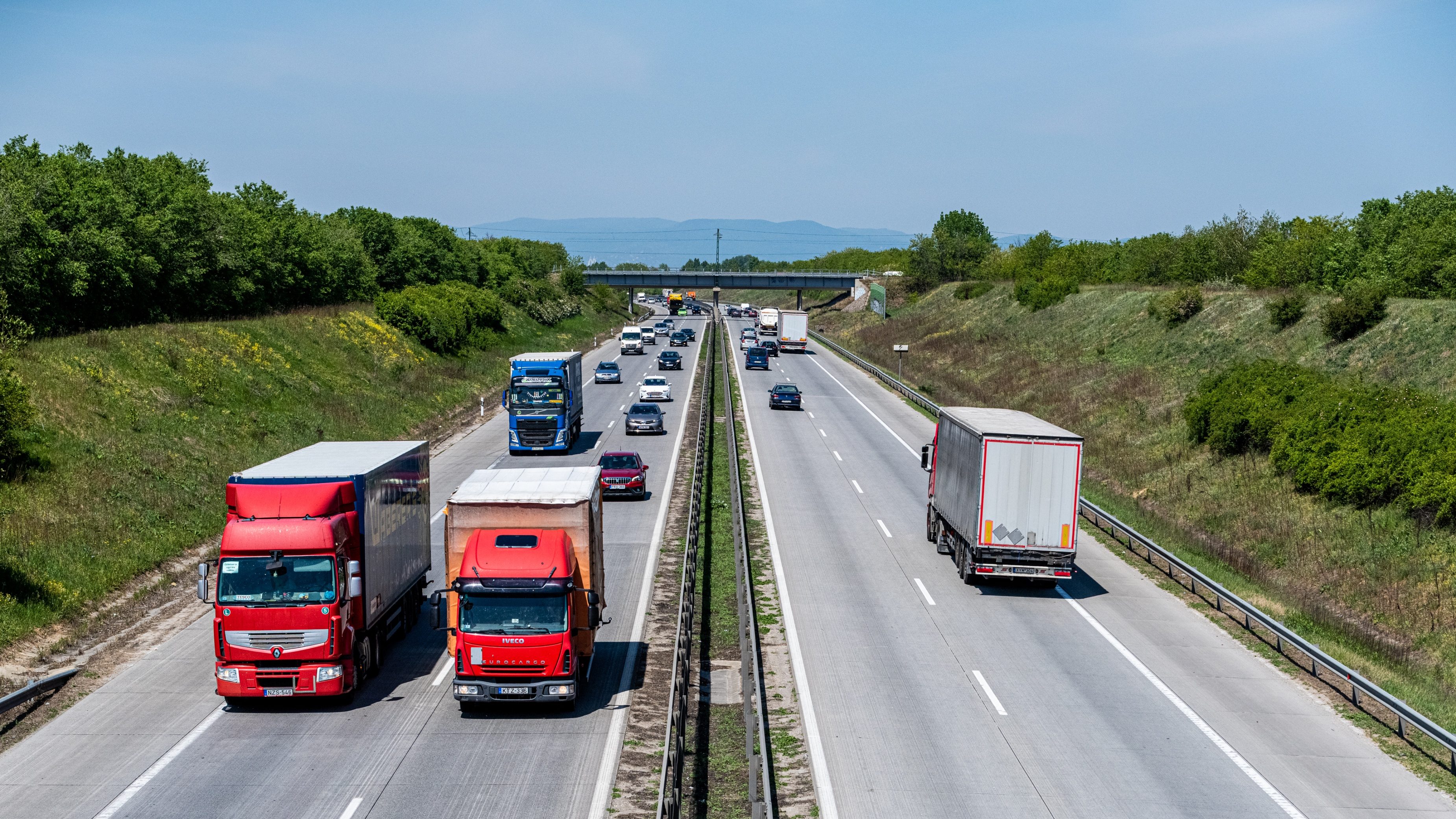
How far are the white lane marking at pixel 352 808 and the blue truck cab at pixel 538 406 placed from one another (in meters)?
27.8

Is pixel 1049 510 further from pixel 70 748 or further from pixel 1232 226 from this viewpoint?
pixel 1232 226

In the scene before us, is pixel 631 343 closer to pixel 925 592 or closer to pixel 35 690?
pixel 925 592

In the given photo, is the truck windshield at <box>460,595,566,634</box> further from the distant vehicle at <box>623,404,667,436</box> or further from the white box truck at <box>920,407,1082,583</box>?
the distant vehicle at <box>623,404,667,436</box>

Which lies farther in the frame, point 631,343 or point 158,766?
point 631,343

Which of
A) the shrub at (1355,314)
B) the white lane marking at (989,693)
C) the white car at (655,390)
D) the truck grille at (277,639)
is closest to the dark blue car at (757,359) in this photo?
the white car at (655,390)

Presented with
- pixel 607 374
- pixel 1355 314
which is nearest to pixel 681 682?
pixel 1355 314

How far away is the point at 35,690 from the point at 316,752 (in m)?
5.38

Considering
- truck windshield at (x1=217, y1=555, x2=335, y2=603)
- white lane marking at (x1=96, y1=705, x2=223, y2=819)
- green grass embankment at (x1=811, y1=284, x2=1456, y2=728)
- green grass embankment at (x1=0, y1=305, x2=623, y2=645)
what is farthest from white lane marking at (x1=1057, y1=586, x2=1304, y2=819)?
green grass embankment at (x1=0, y1=305, x2=623, y2=645)

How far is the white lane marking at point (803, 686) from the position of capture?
13797 millimetres

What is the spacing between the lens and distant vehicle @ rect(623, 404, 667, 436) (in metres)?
46.6

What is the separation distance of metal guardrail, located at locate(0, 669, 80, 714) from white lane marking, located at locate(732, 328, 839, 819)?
11653 mm

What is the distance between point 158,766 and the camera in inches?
572

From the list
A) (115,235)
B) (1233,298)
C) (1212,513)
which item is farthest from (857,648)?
(1233,298)

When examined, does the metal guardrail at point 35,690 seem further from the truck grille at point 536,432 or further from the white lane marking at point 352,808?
the truck grille at point 536,432
